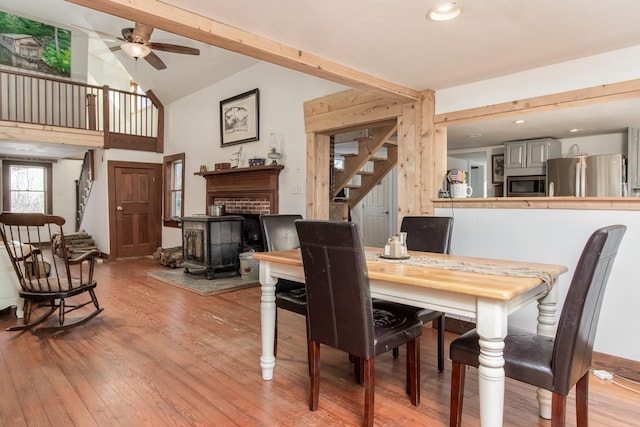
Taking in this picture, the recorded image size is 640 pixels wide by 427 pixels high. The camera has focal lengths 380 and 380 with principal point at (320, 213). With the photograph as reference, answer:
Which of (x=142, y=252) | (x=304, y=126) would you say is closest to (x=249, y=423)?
(x=304, y=126)

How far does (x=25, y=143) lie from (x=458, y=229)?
7.32m

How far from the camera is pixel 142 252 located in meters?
7.48

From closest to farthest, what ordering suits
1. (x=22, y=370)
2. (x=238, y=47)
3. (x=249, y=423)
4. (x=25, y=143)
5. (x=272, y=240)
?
(x=249, y=423)
(x=238, y=47)
(x=22, y=370)
(x=272, y=240)
(x=25, y=143)

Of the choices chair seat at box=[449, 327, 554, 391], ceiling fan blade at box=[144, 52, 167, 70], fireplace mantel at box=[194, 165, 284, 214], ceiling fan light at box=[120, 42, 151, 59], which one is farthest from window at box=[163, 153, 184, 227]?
chair seat at box=[449, 327, 554, 391]

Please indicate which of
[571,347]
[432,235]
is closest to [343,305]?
[571,347]

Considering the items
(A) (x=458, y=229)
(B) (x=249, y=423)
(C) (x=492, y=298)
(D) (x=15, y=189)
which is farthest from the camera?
(D) (x=15, y=189)

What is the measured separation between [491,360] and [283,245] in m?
1.86

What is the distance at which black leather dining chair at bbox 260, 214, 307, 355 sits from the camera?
8.22ft

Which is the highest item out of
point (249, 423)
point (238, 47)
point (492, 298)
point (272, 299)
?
point (238, 47)

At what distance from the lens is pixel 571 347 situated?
4.68ft

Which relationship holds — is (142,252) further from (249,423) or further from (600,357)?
(600,357)

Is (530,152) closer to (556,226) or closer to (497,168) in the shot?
(497,168)

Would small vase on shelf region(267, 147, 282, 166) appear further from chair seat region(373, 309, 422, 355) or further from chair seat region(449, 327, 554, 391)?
chair seat region(449, 327, 554, 391)

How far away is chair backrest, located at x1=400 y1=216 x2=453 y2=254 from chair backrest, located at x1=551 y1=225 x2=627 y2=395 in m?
1.22
